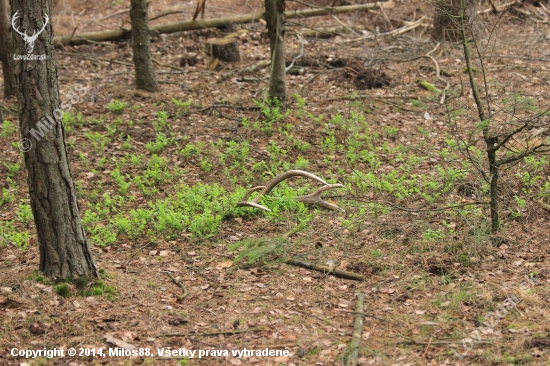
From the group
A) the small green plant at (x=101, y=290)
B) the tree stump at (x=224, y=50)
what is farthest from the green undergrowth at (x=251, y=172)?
the tree stump at (x=224, y=50)

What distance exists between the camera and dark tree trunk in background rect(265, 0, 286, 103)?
945cm

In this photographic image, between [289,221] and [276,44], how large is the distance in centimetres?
389

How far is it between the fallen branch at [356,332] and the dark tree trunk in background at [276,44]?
17.9 ft

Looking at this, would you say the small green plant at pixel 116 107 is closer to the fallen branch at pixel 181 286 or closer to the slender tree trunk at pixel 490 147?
the fallen branch at pixel 181 286

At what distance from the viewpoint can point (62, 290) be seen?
4859 millimetres

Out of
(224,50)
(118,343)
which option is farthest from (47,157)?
(224,50)

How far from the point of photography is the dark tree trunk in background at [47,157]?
4453mm

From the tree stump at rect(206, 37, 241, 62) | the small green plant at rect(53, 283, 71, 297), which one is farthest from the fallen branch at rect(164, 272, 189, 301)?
the tree stump at rect(206, 37, 241, 62)

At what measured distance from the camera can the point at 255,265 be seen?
5957 mm

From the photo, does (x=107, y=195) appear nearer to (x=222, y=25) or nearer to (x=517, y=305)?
(x=517, y=305)

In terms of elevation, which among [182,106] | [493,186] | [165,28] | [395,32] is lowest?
[493,186]

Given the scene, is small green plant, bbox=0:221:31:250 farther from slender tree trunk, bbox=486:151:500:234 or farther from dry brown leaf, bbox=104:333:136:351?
slender tree trunk, bbox=486:151:500:234

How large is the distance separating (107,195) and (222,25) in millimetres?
7639

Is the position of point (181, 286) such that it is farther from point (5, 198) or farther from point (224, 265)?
point (5, 198)
